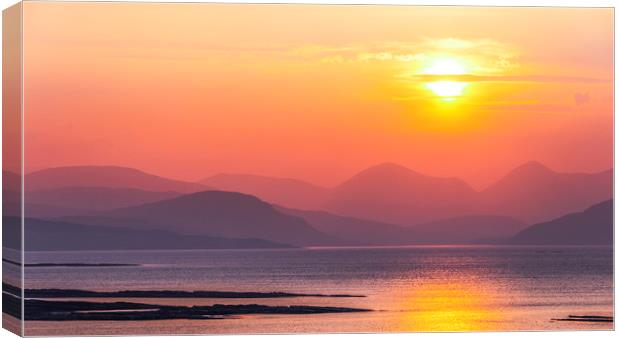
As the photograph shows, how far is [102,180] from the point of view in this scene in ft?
45.6

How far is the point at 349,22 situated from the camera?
46.7 feet

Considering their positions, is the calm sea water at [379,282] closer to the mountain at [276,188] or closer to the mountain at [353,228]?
the mountain at [353,228]

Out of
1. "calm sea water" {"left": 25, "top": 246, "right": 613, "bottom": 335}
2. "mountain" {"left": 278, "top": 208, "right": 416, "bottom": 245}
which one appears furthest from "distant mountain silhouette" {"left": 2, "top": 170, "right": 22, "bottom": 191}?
"mountain" {"left": 278, "top": 208, "right": 416, "bottom": 245}

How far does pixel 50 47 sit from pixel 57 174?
3.73ft

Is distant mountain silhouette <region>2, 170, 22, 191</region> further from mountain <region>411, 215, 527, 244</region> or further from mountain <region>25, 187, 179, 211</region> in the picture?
mountain <region>411, 215, 527, 244</region>

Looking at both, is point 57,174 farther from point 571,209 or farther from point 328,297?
point 571,209

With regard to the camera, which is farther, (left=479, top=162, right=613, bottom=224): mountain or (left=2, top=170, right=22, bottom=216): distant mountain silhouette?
(left=479, top=162, right=613, bottom=224): mountain

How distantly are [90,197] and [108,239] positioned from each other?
414 millimetres

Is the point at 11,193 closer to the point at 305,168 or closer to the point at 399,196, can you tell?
the point at 305,168

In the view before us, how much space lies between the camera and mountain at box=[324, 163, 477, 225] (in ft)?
46.9

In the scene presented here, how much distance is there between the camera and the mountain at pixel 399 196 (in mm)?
14281

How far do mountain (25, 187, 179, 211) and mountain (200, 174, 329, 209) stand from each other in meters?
0.55

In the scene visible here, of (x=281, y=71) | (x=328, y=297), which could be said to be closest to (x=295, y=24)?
(x=281, y=71)

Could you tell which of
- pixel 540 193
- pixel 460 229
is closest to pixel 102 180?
pixel 460 229
